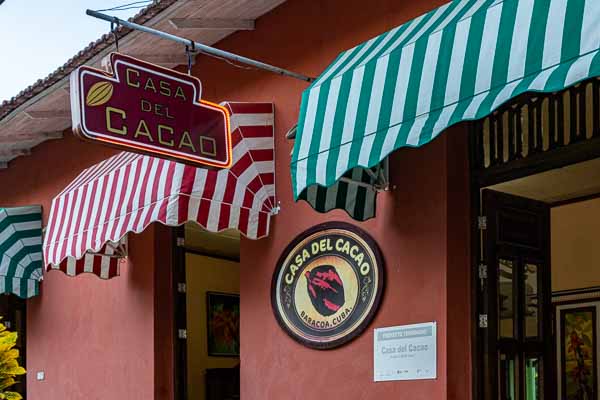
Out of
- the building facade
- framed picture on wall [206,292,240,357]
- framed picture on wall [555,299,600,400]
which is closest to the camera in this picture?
the building facade

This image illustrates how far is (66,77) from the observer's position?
8.64m

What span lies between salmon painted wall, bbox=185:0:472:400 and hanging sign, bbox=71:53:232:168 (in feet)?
2.99

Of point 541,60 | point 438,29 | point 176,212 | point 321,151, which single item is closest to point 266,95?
point 176,212

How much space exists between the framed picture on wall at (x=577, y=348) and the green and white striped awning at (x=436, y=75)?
15.1 feet

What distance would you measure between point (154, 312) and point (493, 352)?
3.52 meters

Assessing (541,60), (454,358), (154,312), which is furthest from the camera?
(154,312)

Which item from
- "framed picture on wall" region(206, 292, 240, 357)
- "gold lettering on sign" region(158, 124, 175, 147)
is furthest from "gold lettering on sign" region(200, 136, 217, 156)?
"framed picture on wall" region(206, 292, 240, 357)

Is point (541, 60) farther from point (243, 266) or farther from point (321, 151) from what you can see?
point (243, 266)

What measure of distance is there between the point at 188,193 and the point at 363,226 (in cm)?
133

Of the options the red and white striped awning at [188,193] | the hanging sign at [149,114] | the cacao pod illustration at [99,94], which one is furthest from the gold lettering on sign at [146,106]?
the red and white striped awning at [188,193]

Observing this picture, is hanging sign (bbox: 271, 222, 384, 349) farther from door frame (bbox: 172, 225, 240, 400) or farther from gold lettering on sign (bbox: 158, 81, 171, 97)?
door frame (bbox: 172, 225, 240, 400)

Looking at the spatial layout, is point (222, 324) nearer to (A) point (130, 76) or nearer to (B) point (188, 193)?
(B) point (188, 193)

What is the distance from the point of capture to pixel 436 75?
16.0ft

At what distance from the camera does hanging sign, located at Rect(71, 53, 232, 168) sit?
19.3 feet
